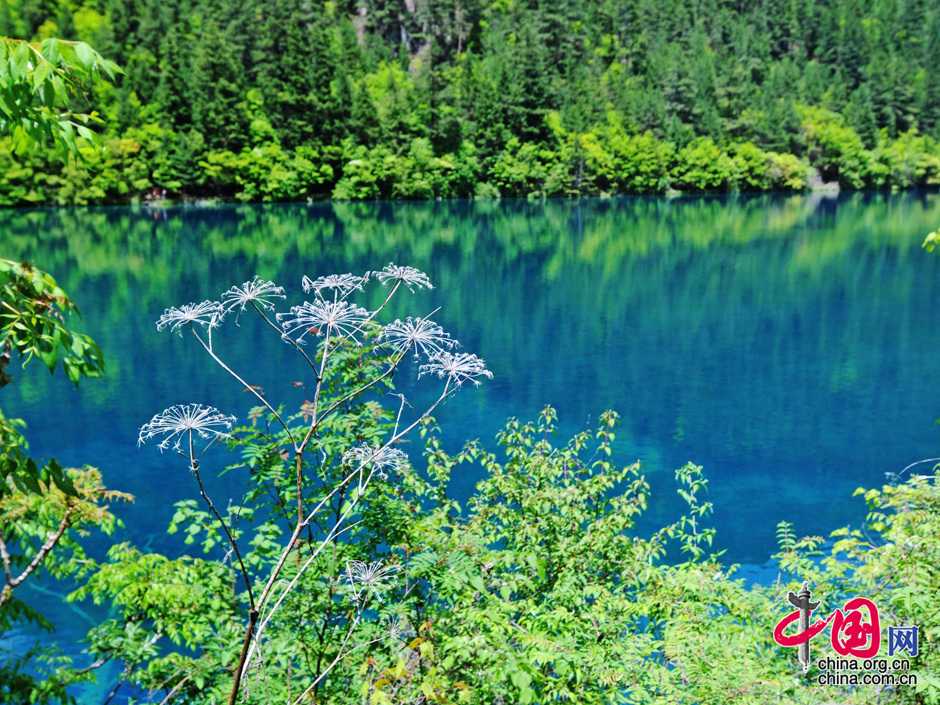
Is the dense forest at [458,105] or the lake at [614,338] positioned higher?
the dense forest at [458,105]

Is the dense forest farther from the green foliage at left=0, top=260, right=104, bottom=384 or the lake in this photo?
the green foliage at left=0, top=260, right=104, bottom=384

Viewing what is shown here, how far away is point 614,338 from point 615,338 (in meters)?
0.04

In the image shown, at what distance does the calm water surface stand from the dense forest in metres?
12.3

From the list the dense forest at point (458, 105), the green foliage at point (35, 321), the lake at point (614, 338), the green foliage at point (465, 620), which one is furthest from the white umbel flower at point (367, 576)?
the dense forest at point (458, 105)

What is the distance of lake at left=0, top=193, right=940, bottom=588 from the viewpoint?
18.0 metres

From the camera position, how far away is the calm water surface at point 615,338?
18016mm

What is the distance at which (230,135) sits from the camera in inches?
2859

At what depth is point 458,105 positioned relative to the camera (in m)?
81.0

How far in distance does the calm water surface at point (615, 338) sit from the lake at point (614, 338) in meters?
0.10

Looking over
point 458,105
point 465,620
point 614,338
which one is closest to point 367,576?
point 465,620

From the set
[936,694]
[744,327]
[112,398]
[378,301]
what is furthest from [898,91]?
[936,694]

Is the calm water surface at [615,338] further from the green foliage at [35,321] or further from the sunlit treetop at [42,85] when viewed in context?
the sunlit treetop at [42,85]

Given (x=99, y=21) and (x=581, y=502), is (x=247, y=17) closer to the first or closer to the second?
(x=99, y=21)

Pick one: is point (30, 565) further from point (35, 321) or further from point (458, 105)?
point (458, 105)
